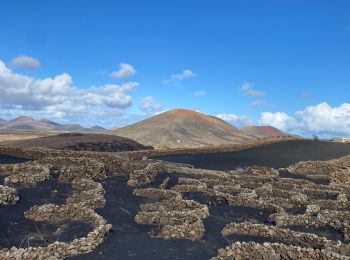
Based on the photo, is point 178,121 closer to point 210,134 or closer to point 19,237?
point 210,134

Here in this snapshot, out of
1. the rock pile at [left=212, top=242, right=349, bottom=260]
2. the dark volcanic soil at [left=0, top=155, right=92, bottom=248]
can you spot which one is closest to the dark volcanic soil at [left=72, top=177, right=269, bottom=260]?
the rock pile at [left=212, top=242, right=349, bottom=260]

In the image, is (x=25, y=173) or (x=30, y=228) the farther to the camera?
(x=25, y=173)

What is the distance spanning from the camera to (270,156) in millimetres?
65625

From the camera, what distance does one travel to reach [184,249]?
1969 centimetres

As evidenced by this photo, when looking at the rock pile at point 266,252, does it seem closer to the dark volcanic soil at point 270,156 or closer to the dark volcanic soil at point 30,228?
the dark volcanic soil at point 30,228

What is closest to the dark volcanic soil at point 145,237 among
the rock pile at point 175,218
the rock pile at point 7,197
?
the rock pile at point 175,218

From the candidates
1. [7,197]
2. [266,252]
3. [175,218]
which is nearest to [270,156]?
[175,218]

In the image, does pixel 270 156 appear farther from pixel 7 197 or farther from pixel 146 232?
pixel 7 197

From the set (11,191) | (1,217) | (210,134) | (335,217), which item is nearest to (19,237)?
(1,217)

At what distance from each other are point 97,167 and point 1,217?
1485 cm

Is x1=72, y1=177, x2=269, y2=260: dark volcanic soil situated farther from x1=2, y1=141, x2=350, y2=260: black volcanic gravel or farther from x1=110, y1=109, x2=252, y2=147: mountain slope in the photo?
x1=110, y1=109, x2=252, y2=147: mountain slope

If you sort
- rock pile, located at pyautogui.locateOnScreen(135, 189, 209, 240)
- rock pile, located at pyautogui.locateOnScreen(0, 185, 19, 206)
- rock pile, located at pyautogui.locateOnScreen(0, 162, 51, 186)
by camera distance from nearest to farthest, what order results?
rock pile, located at pyautogui.locateOnScreen(135, 189, 209, 240) < rock pile, located at pyautogui.locateOnScreen(0, 185, 19, 206) < rock pile, located at pyautogui.locateOnScreen(0, 162, 51, 186)

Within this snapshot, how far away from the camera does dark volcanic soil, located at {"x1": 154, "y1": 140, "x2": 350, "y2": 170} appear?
5597 cm

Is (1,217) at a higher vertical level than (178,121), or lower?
lower
